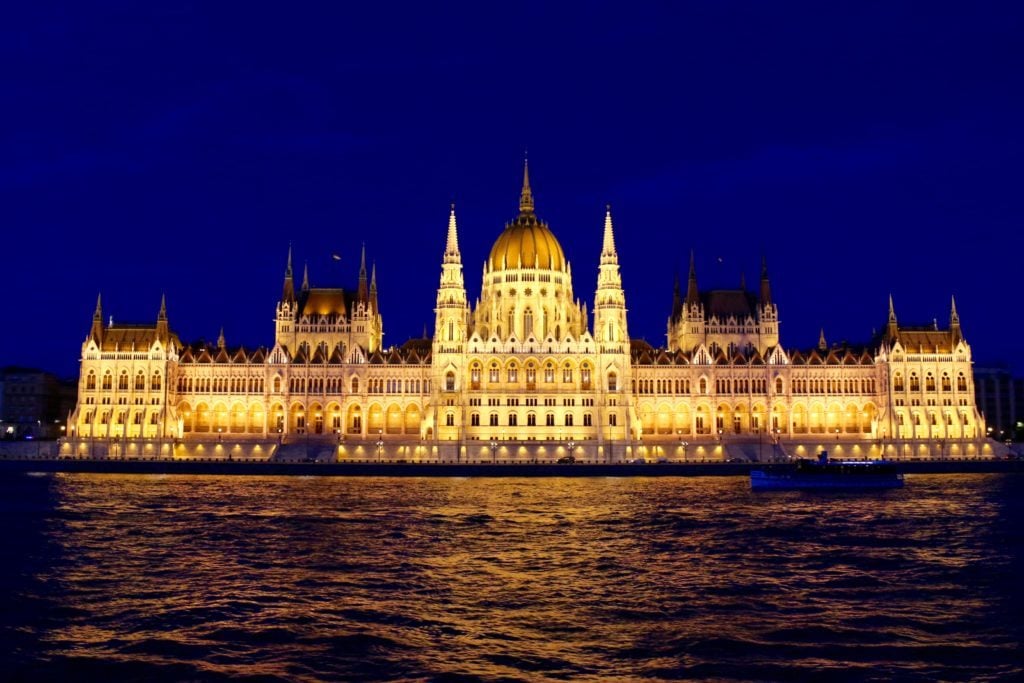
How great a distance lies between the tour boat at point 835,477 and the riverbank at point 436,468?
46.5 ft

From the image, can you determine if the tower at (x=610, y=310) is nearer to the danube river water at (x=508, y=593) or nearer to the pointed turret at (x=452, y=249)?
the pointed turret at (x=452, y=249)

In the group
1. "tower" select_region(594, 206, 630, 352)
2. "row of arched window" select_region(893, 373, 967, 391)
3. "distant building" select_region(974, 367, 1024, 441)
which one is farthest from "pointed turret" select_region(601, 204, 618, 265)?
"distant building" select_region(974, 367, 1024, 441)

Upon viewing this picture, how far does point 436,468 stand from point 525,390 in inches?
716

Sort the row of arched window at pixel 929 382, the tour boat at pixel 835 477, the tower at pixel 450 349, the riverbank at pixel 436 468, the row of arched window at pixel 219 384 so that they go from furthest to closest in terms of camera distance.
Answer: the row of arched window at pixel 219 384, the row of arched window at pixel 929 382, the tower at pixel 450 349, the riverbank at pixel 436 468, the tour boat at pixel 835 477

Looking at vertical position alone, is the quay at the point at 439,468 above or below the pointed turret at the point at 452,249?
below

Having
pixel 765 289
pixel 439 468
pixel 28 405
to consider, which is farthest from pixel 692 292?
pixel 28 405

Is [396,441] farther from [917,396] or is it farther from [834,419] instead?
[917,396]

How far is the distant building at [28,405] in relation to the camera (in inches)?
6161

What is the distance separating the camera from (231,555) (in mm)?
43188

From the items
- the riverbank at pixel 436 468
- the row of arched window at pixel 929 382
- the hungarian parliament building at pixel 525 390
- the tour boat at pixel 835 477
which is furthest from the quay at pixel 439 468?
the row of arched window at pixel 929 382

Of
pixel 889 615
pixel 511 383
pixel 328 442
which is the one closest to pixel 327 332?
pixel 328 442

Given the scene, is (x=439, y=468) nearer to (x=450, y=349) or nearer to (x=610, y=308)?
(x=450, y=349)

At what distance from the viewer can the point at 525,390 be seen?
11788 centimetres

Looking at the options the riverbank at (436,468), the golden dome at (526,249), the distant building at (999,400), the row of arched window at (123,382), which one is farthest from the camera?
the distant building at (999,400)
